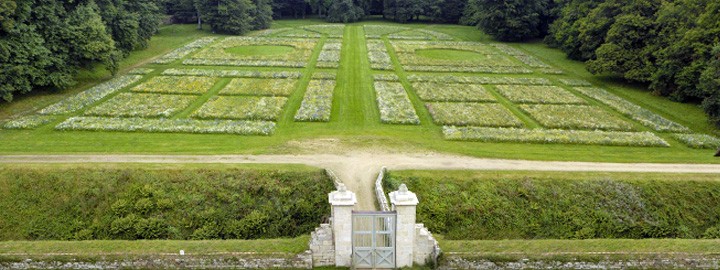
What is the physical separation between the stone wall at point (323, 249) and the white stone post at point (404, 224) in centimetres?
277

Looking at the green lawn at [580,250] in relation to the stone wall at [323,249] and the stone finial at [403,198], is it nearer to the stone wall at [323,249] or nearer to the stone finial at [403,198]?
the stone finial at [403,198]

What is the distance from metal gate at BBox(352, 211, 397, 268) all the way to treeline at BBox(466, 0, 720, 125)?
33630 mm

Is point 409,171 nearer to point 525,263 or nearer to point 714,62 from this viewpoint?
point 525,263

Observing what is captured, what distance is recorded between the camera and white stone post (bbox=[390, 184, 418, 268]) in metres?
18.8

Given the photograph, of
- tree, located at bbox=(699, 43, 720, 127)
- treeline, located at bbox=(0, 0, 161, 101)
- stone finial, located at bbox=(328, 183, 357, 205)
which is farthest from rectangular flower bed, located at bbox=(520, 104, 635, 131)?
treeline, located at bbox=(0, 0, 161, 101)

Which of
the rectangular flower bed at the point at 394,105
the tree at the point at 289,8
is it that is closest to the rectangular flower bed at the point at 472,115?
the rectangular flower bed at the point at 394,105

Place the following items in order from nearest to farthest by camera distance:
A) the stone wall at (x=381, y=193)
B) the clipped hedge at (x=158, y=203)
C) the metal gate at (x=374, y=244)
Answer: the metal gate at (x=374, y=244)
the stone wall at (x=381, y=193)
the clipped hedge at (x=158, y=203)

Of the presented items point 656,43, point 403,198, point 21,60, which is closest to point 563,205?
point 403,198

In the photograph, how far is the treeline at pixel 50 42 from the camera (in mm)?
38812

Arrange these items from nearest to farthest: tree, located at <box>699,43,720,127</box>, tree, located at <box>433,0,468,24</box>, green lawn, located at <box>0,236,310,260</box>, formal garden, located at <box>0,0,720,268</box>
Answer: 1. green lawn, located at <box>0,236,310,260</box>
2. formal garden, located at <box>0,0,720,268</box>
3. tree, located at <box>699,43,720,127</box>
4. tree, located at <box>433,0,468,24</box>

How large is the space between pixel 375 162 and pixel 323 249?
10.7 metres

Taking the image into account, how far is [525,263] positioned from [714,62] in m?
31.2

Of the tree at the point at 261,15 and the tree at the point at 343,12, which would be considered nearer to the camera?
the tree at the point at 261,15

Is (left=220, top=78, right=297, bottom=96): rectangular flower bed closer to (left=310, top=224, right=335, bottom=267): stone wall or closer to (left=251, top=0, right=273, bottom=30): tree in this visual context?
(left=310, top=224, right=335, bottom=267): stone wall
